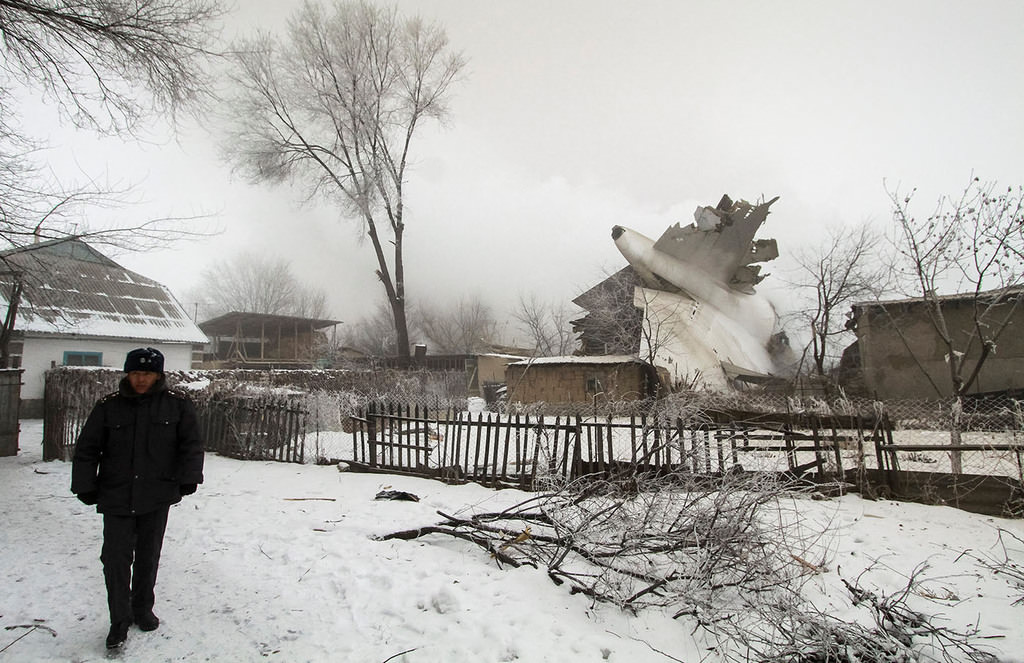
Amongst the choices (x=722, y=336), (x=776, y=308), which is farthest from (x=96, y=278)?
(x=776, y=308)

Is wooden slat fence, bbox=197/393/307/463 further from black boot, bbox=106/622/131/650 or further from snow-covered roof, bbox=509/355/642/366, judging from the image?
snow-covered roof, bbox=509/355/642/366

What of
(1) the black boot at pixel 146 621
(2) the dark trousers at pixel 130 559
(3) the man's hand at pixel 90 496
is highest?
(3) the man's hand at pixel 90 496

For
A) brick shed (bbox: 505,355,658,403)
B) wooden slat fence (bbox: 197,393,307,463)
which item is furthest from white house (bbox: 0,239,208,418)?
brick shed (bbox: 505,355,658,403)

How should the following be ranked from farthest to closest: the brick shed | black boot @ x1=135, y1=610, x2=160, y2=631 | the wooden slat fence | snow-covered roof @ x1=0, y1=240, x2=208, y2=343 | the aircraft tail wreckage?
1. the aircraft tail wreckage
2. the brick shed
3. snow-covered roof @ x1=0, y1=240, x2=208, y2=343
4. the wooden slat fence
5. black boot @ x1=135, y1=610, x2=160, y2=631

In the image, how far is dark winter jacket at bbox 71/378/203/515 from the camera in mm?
3203

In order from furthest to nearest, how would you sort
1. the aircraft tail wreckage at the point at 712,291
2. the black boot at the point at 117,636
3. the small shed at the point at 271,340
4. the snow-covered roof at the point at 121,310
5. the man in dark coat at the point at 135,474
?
the small shed at the point at 271,340
the aircraft tail wreckage at the point at 712,291
the snow-covered roof at the point at 121,310
the man in dark coat at the point at 135,474
the black boot at the point at 117,636

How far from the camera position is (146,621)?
3.28m

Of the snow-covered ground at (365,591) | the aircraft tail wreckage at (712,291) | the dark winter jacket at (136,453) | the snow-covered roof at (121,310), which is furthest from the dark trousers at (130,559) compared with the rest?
the aircraft tail wreckage at (712,291)

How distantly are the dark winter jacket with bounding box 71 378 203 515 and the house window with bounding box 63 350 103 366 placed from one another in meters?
23.8

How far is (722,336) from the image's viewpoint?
2339 centimetres

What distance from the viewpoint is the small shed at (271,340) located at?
112ft

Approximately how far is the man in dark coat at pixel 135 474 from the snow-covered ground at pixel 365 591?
31cm

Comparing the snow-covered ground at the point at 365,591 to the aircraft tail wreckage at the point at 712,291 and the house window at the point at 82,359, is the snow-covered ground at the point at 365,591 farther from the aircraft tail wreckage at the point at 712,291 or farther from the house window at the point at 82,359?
the house window at the point at 82,359

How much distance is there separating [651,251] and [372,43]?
58.1ft
